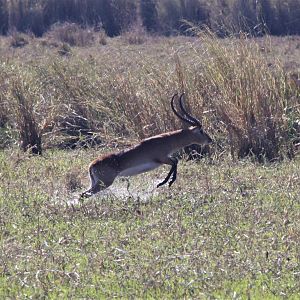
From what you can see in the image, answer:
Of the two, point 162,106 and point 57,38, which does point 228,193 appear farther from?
point 57,38

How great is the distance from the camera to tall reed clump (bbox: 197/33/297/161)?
11.3 meters

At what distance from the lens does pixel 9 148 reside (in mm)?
12414

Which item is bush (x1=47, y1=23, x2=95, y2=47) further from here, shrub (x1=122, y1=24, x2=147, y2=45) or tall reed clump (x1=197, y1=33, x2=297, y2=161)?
tall reed clump (x1=197, y1=33, x2=297, y2=161)

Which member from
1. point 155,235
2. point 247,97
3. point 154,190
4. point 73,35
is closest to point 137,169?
point 154,190

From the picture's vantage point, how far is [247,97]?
11.5m

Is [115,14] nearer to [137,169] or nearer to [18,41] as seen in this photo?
[18,41]

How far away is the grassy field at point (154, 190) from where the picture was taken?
249 inches

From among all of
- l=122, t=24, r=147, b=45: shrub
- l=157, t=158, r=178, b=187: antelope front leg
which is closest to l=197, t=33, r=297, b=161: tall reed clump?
l=157, t=158, r=178, b=187: antelope front leg

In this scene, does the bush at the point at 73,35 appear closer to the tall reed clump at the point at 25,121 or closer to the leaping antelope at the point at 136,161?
the tall reed clump at the point at 25,121

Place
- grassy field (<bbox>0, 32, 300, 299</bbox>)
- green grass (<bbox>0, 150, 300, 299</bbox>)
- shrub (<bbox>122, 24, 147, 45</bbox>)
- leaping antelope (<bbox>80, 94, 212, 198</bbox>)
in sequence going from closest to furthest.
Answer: green grass (<bbox>0, 150, 300, 299</bbox>) < grassy field (<bbox>0, 32, 300, 299</bbox>) < leaping antelope (<bbox>80, 94, 212, 198</bbox>) < shrub (<bbox>122, 24, 147, 45</bbox>)

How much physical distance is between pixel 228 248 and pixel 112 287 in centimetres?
119

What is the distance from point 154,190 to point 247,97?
2571 millimetres

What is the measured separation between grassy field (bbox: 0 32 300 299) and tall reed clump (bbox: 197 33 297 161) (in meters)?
0.02

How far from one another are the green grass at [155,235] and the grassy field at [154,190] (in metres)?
0.02
